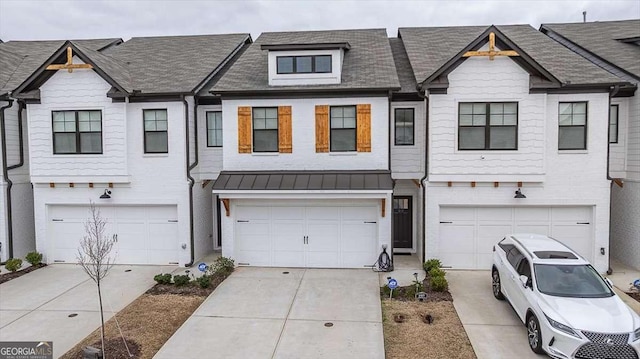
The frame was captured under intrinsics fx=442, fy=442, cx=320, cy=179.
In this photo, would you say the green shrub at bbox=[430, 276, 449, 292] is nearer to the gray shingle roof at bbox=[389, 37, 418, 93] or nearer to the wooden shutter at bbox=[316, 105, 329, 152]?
the wooden shutter at bbox=[316, 105, 329, 152]

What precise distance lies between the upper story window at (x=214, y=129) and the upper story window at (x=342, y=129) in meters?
4.17

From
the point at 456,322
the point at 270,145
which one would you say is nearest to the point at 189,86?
the point at 270,145

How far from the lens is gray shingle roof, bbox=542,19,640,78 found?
15.6m

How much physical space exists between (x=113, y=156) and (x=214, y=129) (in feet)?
11.4

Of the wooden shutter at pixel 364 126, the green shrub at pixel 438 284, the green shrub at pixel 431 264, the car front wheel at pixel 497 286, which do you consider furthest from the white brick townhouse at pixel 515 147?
the car front wheel at pixel 497 286

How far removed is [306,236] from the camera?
14797mm

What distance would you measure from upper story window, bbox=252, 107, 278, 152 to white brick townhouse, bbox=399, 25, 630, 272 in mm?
4901

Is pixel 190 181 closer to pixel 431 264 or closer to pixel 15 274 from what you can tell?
pixel 15 274

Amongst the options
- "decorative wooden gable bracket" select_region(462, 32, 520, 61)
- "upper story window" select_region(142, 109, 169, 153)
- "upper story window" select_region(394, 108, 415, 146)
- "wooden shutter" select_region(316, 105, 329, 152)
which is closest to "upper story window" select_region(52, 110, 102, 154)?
"upper story window" select_region(142, 109, 169, 153)

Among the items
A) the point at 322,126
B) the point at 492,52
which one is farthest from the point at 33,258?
the point at 492,52

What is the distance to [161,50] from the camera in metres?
18.9

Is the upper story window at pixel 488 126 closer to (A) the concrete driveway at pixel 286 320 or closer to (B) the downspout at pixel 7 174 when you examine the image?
(A) the concrete driveway at pixel 286 320

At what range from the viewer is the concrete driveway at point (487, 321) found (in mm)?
8795

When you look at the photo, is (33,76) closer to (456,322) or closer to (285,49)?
(285,49)
